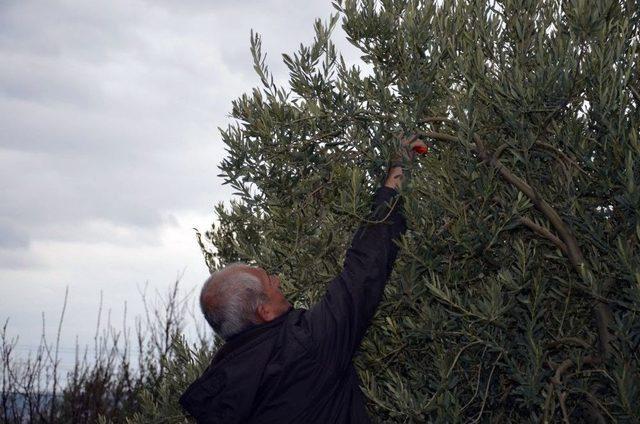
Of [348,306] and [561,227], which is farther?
[561,227]

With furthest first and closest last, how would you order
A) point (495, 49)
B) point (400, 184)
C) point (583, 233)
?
1. point (495, 49)
2. point (583, 233)
3. point (400, 184)

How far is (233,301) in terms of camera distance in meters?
4.67

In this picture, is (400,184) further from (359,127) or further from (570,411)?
(570,411)

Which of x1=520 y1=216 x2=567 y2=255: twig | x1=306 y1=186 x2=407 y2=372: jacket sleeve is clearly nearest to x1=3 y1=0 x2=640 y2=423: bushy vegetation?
x1=520 y1=216 x2=567 y2=255: twig

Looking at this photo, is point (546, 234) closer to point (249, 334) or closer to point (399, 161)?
point (399, 161)

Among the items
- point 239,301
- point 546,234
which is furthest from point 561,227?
point 239,301

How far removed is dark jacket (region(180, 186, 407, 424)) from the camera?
4484 mm

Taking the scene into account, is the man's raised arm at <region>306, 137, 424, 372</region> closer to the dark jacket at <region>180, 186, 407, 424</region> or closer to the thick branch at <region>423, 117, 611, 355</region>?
the dark jacket at <region>180, 186, 407, 424</region>

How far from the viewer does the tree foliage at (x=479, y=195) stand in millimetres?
5016

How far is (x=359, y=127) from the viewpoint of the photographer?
589 centimetres

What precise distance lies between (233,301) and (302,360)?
21.0 inches

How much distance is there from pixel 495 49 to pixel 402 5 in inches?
31.0

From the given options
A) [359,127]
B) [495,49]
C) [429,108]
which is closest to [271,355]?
[359,127]

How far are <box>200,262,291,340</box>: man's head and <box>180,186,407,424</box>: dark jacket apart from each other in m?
0.08
